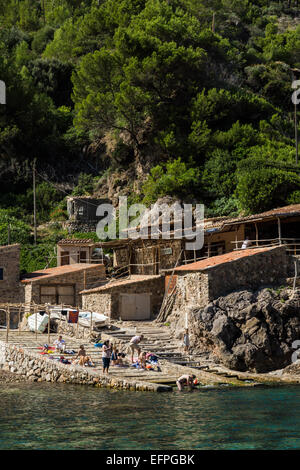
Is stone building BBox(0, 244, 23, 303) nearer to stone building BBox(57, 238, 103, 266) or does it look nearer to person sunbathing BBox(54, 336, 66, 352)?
stone building BBox(57, 238, 103, 266)

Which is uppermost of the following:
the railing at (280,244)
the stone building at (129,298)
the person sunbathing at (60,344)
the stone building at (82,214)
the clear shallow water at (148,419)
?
the stone building at (82,214)

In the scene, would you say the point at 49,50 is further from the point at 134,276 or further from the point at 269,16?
the point at 134,276

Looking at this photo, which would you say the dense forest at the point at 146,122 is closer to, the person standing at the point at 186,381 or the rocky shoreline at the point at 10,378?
the rocky shoreline at the point at 10,378

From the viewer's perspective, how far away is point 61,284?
40281 mm

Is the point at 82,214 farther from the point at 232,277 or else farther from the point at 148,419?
the point at 148,419

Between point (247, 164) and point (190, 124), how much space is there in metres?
9.51

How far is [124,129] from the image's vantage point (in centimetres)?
5669

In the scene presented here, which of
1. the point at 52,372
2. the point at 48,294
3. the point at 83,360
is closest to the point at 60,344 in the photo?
the point at 52,372

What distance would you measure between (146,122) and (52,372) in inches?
1312

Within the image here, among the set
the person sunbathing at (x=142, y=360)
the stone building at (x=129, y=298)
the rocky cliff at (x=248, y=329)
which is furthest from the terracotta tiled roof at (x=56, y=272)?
the person sunbathing at (x=142, y=360)

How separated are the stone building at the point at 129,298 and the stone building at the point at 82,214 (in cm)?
1562

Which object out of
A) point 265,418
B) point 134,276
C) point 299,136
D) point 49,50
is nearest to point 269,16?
point 49,50

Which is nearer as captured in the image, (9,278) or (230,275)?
(230,275)

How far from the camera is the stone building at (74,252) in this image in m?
44.7
